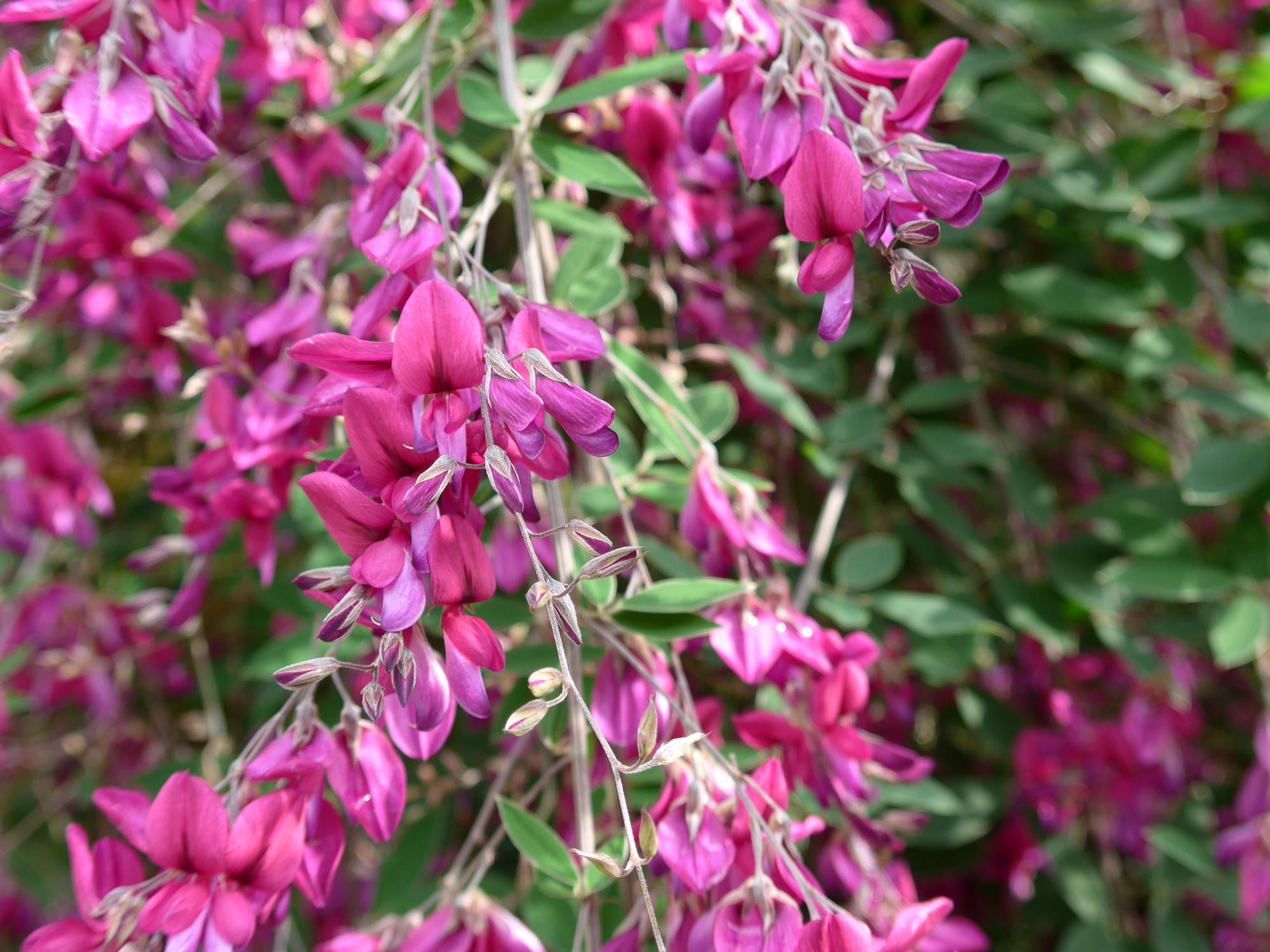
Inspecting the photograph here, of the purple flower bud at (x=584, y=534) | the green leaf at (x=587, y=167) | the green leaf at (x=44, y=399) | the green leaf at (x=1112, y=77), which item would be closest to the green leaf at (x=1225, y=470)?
the green leaf at (x=1112, y=77)

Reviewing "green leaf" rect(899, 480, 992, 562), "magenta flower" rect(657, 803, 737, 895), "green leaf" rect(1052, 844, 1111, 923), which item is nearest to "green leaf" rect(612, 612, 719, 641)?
"magenta flower" rect(657, 803, 737, 895)

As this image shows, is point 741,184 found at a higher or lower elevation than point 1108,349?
higher

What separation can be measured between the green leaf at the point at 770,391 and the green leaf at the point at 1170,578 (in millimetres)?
443

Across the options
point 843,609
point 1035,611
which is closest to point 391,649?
point 843,609

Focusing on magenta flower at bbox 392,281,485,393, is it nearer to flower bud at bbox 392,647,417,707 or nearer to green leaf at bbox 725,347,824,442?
flower bud at bbox 392,647,417,707

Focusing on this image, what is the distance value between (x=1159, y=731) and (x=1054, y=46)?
996 mm

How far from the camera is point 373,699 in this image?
0.58 meters

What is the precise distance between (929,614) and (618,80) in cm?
70

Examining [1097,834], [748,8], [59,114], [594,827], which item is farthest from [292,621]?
[1097,834]

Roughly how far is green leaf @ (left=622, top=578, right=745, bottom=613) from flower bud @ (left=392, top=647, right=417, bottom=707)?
243 mm

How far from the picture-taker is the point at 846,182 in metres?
0.64

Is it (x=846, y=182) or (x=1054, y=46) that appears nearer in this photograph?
(x=846, y=182)

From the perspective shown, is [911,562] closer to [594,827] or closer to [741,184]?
[741,184]

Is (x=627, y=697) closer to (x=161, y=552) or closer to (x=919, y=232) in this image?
(x=919, y=232)
